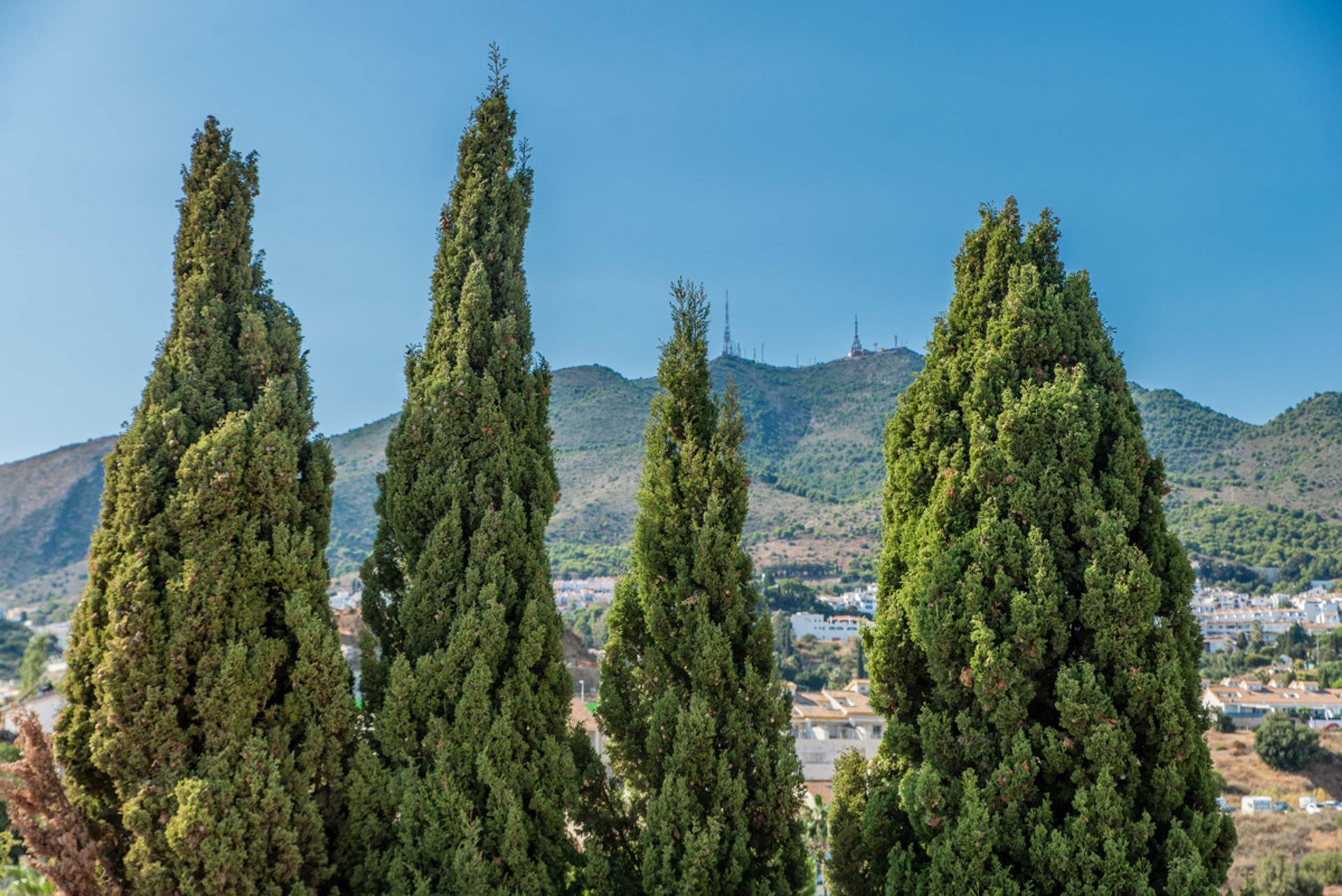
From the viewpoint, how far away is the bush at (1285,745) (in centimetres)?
3409

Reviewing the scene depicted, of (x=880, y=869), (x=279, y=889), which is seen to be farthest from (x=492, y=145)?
(x=880, y=869)

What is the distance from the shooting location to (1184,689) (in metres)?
5.80

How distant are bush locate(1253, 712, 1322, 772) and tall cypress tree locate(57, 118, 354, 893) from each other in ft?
128

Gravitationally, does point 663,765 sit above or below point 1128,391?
below

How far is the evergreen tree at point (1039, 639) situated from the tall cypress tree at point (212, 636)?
3736 millimetres

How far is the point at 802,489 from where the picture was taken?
87812 millimetres

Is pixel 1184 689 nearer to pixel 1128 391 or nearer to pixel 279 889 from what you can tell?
pixel 1128 391

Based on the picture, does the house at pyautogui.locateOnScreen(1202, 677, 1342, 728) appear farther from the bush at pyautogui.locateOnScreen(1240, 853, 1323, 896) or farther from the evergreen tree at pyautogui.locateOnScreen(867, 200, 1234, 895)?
the evergreen tree at pyautogui.locateOnScreen(867, 200, 1234, 895)

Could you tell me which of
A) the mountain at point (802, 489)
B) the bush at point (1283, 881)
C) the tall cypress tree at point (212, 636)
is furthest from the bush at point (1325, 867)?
the mountain at point (802, 489)

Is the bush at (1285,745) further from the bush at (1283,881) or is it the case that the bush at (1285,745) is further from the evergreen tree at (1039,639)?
the evergreen tree at (1039,639)

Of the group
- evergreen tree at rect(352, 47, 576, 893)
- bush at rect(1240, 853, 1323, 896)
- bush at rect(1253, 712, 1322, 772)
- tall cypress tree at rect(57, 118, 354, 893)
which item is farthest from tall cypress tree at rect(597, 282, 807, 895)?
bush at rect(1253, 712, 1322, 772)

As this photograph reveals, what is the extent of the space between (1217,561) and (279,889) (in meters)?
89.0

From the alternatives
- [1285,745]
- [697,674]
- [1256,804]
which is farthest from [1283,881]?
[697,674]

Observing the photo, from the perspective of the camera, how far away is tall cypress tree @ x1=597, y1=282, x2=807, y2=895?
220 inches
